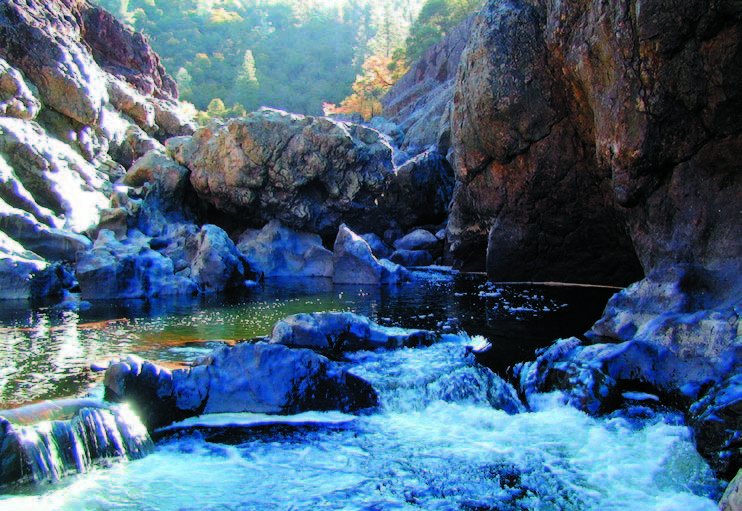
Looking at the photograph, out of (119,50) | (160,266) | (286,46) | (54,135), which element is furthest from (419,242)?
(286,46)

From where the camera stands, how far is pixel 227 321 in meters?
12.9

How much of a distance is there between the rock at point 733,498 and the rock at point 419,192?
24.2 meters

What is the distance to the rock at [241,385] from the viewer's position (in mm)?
6441

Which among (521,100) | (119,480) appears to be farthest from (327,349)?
(521,100)

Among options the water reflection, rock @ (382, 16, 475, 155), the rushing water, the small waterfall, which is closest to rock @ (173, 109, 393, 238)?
the water reflection

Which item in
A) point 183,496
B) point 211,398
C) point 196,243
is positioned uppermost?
point 196,243

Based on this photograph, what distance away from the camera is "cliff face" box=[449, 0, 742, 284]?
868cm

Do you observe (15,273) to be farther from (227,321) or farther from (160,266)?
(227,321)

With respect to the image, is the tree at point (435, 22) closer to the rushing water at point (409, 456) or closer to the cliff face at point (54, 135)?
the cliff face at point (54, 135)

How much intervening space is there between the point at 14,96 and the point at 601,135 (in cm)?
2527

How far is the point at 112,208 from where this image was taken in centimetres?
2184

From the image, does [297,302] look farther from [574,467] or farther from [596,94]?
[574,467]

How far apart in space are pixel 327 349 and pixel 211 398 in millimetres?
3110

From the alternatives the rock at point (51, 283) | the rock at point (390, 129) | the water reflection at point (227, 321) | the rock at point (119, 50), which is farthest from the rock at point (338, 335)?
the rock at point (390, 129)
